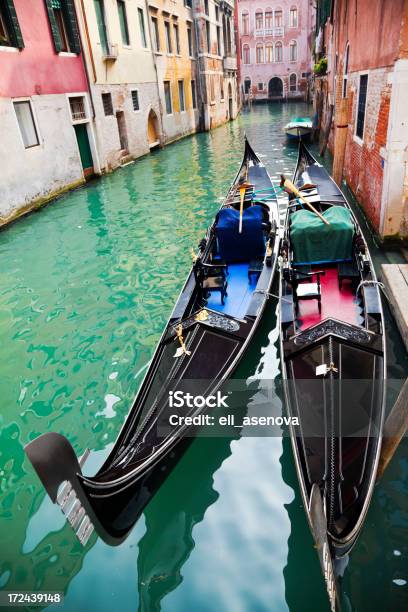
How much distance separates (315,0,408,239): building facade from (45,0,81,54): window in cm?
633

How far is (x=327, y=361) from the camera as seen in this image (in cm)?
324

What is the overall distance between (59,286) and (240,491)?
4.19 metres

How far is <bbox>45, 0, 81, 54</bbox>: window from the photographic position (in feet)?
32.6

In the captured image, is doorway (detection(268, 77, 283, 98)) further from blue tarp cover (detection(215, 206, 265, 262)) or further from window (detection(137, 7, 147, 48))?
blue tarp cover (detection(215, 206, 265, 262))

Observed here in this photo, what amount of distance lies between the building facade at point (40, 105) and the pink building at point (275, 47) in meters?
26.9

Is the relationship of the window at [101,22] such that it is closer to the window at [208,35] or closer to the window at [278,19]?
the window at [208,35]

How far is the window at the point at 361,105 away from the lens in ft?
23.6

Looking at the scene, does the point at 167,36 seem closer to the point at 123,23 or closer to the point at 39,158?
the point at 123,23

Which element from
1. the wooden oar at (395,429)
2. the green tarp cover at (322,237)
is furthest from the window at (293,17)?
the wooden oar at (395,429)

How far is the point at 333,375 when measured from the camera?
3.11 meters

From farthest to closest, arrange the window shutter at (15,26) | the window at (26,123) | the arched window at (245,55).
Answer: the arched window at (245,55) → the window at (26,123) → the window shutter at (15,26)

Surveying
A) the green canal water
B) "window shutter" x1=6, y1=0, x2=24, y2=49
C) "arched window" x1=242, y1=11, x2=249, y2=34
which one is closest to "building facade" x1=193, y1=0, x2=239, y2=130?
"arched window" x1=242, y1=11, x2=249, y2=34

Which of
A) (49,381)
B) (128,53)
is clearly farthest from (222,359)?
(128,53)

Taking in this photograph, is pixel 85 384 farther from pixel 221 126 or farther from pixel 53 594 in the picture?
pixel 221 126
